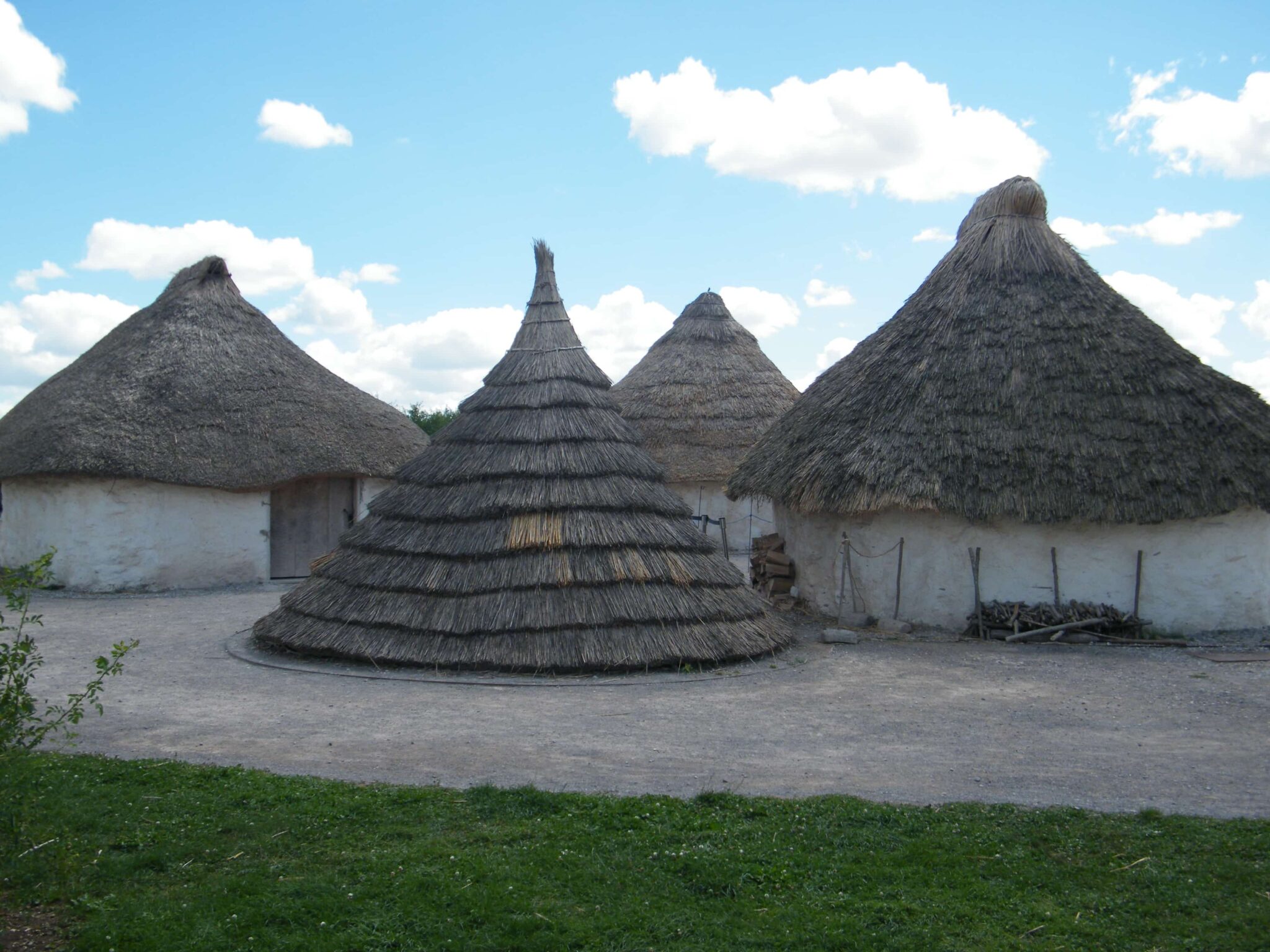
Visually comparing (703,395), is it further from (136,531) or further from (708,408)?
(136,531)

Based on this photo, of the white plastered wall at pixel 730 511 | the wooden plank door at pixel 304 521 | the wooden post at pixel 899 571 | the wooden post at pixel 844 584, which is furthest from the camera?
the white plastered wall at pixel 730 511

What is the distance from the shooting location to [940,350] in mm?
14641

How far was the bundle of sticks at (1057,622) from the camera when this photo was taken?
42.5 ft

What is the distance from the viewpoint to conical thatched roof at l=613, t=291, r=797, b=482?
26.0 meters

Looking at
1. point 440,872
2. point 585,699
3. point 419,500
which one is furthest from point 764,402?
point 440,872

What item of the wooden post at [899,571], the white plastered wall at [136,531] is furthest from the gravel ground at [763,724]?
the white plastered wall at [136,531]

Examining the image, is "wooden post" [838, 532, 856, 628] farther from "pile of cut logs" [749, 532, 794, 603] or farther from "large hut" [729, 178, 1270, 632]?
"pile of cut logs" [749, 532, 794, 603]

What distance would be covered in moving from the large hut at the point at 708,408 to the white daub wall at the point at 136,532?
9814 mm

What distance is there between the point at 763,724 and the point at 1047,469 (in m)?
6.73

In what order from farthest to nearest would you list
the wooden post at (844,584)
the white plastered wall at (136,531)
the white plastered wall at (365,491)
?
the white plastered wall at (365,491), the white plastered wall at (136,531), the wooden post at (844,584)

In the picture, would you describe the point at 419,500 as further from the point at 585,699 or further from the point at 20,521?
the point at 20,521

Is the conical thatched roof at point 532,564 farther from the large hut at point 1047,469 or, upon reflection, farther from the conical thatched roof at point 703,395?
the conical thatched roof at point 703,395

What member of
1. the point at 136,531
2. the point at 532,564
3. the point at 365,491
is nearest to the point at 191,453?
the point at 136,531

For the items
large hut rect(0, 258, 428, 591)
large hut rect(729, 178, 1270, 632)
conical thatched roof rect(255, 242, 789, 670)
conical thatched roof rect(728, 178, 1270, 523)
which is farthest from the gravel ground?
large hut rect(0, 258, 428, 591)
